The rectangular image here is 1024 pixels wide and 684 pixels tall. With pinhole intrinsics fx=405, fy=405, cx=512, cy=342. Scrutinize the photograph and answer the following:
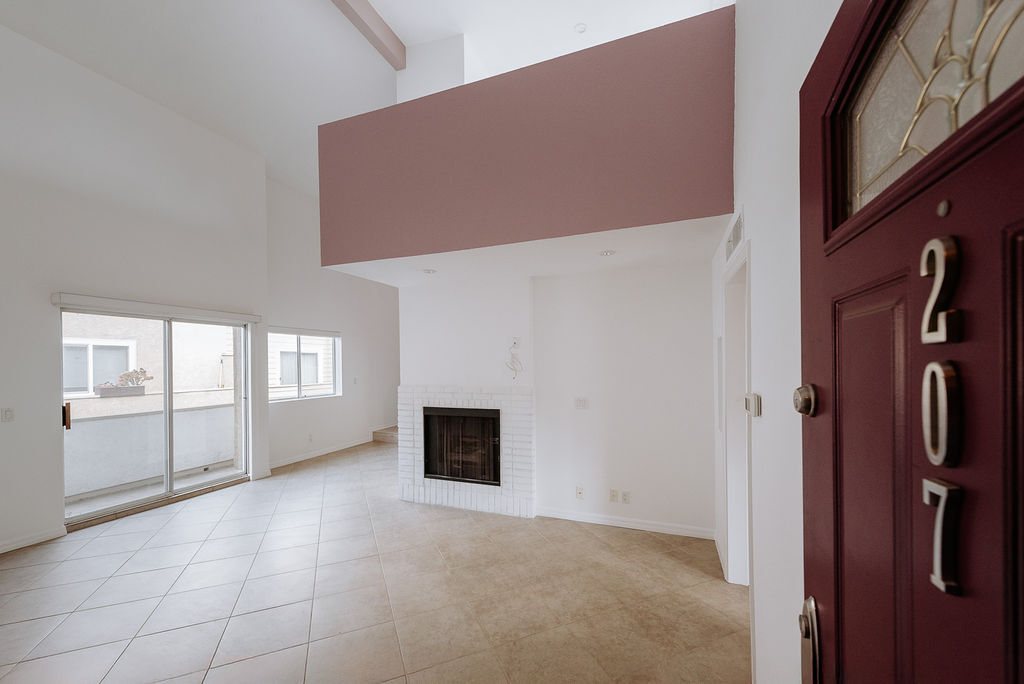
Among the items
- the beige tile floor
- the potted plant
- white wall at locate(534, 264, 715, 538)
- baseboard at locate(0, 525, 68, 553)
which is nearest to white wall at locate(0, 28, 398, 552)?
baseboard at locate(0, 525, 68, 553)

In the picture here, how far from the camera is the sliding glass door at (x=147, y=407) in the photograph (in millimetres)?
4168

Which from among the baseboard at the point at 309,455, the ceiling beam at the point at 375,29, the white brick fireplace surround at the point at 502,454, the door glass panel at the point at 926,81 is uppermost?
the ceiling beam at the point at 375,29

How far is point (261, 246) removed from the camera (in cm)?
587

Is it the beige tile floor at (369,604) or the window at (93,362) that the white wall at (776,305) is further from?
the window at (93,362)

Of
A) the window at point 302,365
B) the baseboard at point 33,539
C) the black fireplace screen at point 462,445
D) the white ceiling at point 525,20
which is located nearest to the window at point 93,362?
the baseboard at point 33,539

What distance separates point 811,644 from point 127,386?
616 cm

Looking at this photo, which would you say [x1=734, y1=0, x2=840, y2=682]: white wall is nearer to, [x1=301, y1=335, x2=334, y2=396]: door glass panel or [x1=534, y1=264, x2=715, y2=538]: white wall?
[x1=534, y1=264, x2=715, y2=538]: white wall

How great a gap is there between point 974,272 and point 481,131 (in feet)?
10.0

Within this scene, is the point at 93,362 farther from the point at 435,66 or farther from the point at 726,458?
the point at 726,458

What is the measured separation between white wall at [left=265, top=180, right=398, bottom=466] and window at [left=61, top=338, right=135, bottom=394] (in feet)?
5.87

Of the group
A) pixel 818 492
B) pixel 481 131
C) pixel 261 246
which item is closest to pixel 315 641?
pixel 818 492

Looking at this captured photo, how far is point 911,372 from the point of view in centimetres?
56

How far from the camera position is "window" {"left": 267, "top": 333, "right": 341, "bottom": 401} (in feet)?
21.2

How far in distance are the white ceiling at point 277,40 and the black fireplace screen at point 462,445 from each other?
3.87m
